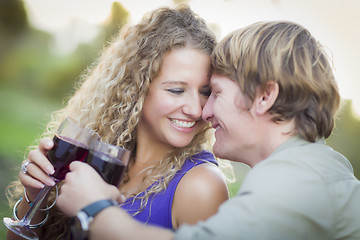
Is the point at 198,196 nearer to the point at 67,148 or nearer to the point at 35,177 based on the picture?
the point at 67,148

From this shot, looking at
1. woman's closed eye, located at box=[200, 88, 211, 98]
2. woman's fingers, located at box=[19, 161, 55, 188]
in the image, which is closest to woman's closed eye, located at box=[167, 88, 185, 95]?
woman's closed eye, located at box=[200, 88, 211, 98]

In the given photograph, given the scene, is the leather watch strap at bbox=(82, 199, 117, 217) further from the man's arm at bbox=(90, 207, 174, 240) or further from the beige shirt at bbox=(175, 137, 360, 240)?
the beige shirt at bbox=(175, 137, 360, 240)

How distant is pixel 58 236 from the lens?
8.66ft

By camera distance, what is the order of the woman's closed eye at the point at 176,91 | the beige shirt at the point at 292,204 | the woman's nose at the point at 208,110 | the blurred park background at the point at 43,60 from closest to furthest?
the beige shirt at the point at 292,204
the woman's nose at the point at 208,110
the woman's closed eye at the point at 176,91
the blurred park background at the point at 43,60

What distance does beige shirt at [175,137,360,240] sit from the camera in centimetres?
133

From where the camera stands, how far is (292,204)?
1.40 m

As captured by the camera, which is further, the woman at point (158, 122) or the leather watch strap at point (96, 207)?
the woman at point (158, 122)

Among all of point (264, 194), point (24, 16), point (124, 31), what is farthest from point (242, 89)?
point (24, 16)

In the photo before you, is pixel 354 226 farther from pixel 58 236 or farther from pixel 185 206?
pixel 58 236

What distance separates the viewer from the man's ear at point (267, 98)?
1.99m

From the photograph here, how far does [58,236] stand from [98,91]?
113cm

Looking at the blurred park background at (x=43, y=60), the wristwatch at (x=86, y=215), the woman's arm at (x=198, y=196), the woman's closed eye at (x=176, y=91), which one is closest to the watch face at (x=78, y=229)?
the wristwatch at (x=86, y=215)

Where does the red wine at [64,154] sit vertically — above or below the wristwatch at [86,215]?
above

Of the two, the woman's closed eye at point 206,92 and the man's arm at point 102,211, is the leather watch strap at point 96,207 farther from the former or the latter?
the woman's closed eye at point 206,92
